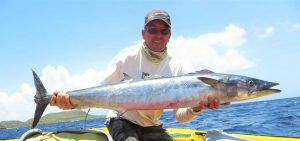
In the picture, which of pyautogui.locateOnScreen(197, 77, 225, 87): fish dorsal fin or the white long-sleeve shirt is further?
the white long-sleeve shirt

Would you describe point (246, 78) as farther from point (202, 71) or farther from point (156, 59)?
point (156, 59)

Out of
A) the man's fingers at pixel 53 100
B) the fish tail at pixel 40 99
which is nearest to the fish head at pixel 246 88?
the man's fingers at pixel 53 100

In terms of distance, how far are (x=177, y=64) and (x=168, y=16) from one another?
952 mm

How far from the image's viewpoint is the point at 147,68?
636 centimetres

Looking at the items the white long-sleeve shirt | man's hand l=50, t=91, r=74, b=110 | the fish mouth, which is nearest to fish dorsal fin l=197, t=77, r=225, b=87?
the fish mouth

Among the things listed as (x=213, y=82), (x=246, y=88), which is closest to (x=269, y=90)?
(x=246, y=88)

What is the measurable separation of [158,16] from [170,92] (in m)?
1.40

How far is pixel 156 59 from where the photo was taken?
21.0 ft

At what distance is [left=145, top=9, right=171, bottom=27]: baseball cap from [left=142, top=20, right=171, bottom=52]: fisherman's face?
0.06 m

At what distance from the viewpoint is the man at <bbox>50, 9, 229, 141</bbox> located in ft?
20.3

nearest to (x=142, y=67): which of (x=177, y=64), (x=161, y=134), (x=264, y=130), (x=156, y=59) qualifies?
(x=156, y=59)

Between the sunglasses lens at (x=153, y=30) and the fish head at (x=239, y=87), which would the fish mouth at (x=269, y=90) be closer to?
the fish head at (x=239, y=87)

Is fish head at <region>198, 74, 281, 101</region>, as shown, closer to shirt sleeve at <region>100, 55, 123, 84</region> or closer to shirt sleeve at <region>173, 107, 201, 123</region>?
shirt sleeve at <region>173, 107, 201, 123</region>

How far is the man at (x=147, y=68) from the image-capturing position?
A: 20.3ft
